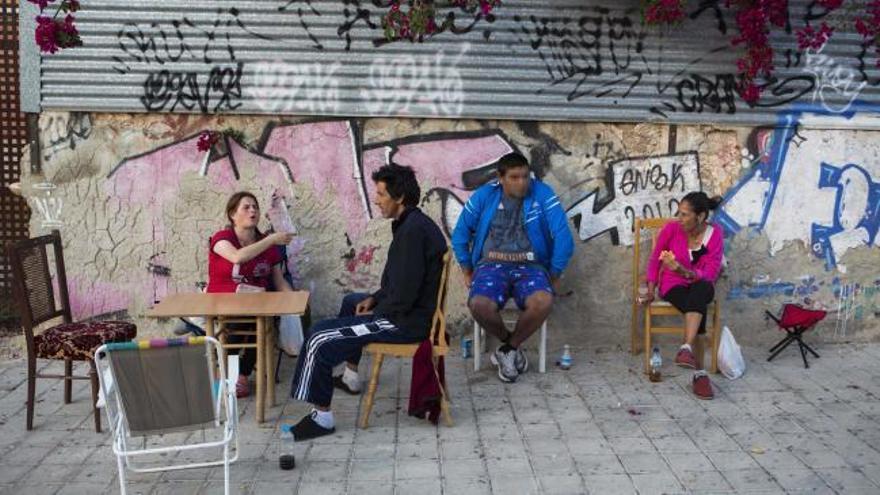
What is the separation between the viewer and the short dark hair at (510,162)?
640cm

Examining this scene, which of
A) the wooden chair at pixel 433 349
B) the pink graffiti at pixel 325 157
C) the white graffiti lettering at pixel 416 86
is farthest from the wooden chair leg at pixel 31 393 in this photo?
the white graffiti lettering at pixel 416 86

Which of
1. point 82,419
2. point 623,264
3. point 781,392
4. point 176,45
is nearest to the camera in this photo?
point 82,419

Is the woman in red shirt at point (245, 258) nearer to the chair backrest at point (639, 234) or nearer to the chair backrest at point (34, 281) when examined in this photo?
the chair backrest at point (34, 281)

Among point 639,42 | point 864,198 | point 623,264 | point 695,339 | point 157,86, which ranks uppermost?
point 639,42

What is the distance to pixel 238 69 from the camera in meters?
6.68

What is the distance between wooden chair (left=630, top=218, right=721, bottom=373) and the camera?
6.42m

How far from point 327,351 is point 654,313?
2.59m

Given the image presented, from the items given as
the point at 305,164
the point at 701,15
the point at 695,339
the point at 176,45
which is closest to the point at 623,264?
the point at 695,339

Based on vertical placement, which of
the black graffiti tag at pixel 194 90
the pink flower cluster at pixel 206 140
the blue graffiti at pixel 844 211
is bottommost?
the blue graffiti at pixel 844 211

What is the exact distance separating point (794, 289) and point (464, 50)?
131 inches

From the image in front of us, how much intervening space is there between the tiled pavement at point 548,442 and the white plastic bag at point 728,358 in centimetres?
8

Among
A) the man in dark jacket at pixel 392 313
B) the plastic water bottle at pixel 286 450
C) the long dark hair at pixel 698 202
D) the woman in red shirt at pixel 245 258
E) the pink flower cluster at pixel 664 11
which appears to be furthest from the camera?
the long dark hair at pixel 698 202

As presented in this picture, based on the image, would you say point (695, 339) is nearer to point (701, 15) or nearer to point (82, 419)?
point (701, 15)

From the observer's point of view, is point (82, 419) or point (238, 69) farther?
point (238, 69)
